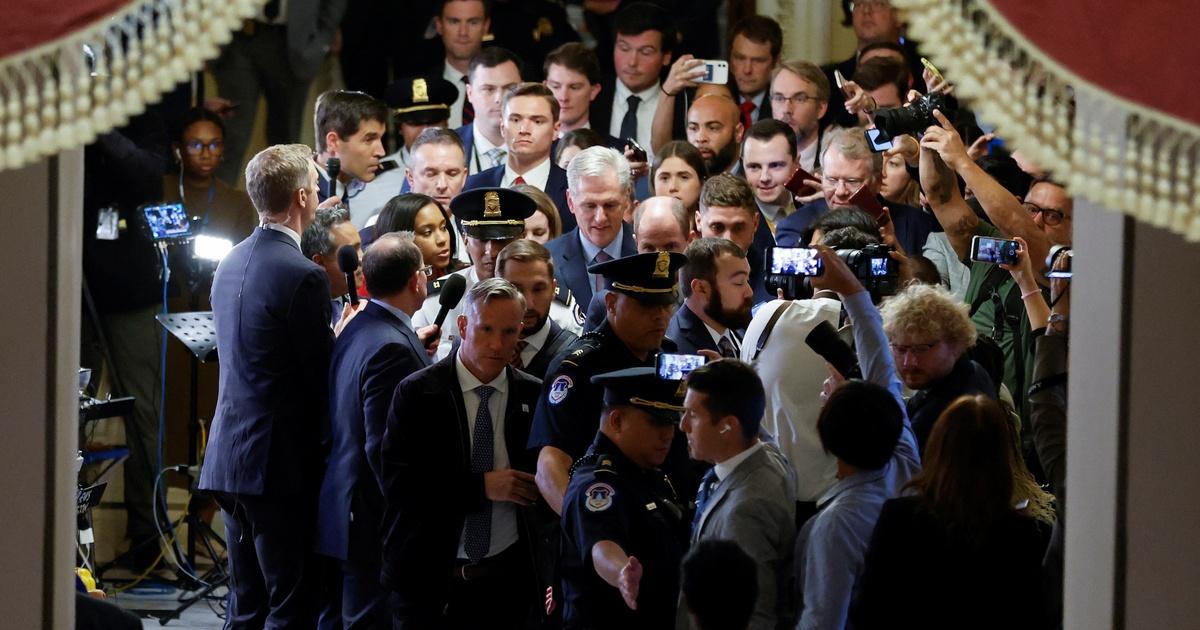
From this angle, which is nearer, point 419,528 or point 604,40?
point 419,528

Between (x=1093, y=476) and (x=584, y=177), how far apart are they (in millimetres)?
3291

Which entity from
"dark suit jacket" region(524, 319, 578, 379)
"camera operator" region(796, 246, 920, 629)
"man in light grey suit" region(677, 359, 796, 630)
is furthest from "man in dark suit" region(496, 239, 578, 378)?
"camera operator" region(796, 246, 920, 629)

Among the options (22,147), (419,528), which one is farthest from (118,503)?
(22,147)

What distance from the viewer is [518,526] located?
4.18 meters

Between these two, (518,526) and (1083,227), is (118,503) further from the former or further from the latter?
(1083,227)

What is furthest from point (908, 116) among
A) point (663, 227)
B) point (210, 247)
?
point (210, 247)

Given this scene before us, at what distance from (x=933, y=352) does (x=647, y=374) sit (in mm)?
726

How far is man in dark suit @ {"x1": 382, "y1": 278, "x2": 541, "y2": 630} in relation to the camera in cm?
407

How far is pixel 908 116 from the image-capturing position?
5.02 metres

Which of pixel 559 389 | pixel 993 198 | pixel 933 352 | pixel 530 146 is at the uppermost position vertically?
pixel 530 146

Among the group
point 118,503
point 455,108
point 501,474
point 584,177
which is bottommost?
point 118,503

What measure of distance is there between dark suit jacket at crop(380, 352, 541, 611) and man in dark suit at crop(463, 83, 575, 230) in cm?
209

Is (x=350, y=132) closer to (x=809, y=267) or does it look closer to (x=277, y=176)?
(x=277, y=176)

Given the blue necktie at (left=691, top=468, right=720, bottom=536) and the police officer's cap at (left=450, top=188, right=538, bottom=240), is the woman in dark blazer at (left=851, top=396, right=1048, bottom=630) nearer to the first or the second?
the blue necktie at (left=691, top=468, right=720, bottom=536)
